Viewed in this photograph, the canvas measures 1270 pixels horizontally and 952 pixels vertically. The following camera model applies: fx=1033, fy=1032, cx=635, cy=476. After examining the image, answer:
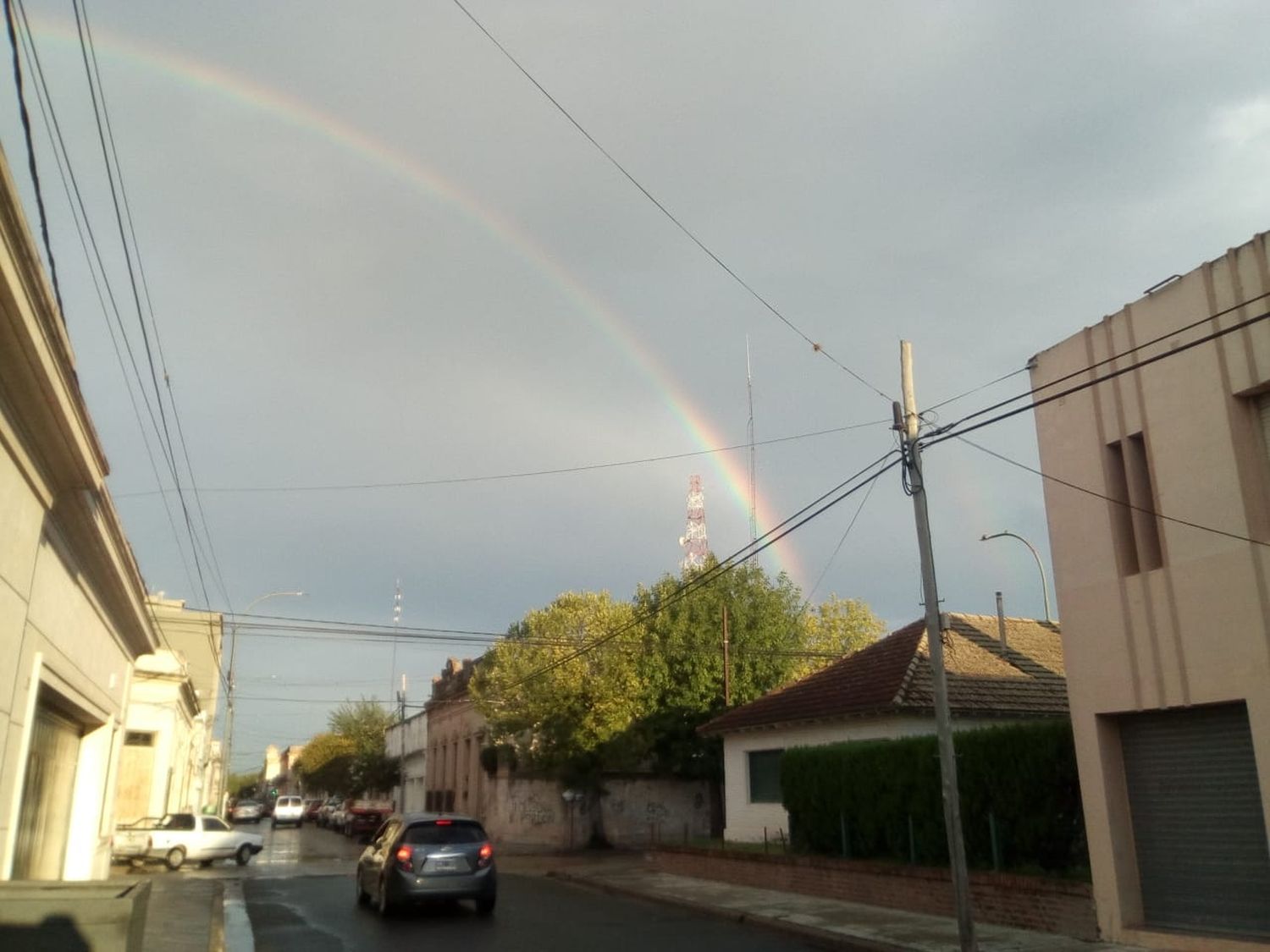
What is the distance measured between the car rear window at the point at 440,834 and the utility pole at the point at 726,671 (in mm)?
17482

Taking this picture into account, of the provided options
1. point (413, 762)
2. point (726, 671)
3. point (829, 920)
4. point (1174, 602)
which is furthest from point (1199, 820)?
point (413, 762)

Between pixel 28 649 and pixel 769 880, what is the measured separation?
14.5 metres

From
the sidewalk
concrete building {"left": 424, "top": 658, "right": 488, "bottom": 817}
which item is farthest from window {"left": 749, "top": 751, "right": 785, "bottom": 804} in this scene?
concrete building {"left": 424, "top": 658, "right": 488, "bottom": 817}

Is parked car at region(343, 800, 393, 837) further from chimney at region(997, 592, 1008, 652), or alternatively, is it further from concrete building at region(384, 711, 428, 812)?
chimney at region(997, 592, 1008, 652)

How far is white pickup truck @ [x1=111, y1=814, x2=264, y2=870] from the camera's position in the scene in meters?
28.9

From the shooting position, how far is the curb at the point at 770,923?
1286 centimetres

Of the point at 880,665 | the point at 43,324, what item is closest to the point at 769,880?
the point at 880,665

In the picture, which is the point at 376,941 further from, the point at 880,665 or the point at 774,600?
the point at 774,600

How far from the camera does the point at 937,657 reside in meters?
13.1

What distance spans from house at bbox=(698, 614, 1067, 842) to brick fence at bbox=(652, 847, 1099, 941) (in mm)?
2389

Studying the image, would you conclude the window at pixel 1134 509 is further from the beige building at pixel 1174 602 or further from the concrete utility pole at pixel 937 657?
the concrete utility pole at pixel 937 657

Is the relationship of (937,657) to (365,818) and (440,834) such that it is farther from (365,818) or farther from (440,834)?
(365,818)

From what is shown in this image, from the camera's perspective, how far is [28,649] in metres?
8.77

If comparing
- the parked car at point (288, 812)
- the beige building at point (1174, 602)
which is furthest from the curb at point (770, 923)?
the parked car at point (288, 812)
